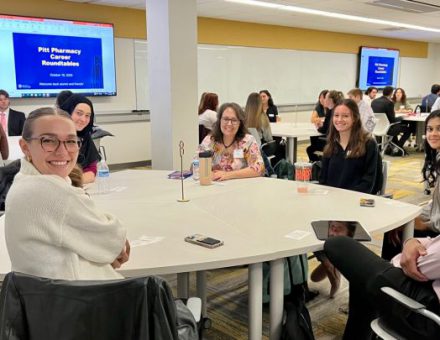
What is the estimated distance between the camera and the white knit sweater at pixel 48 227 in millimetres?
1197

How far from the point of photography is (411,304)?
1.42 metres

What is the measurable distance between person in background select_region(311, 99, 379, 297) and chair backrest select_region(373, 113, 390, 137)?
513 cm

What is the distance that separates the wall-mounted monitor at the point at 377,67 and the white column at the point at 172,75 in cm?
785

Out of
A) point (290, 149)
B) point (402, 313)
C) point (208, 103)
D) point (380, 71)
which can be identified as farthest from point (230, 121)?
point (380, 71)

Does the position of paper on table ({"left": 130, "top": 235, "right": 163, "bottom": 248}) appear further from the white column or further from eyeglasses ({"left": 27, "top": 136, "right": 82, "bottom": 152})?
the white column

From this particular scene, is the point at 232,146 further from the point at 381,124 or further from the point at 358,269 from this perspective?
the point at 381,124

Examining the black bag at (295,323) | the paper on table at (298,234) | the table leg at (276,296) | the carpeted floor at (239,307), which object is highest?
the paper on table at (298,234)

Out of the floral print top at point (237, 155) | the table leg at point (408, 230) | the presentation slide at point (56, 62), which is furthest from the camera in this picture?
the presentation slide at point (56, 62)

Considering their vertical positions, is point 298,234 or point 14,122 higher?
point 14,122

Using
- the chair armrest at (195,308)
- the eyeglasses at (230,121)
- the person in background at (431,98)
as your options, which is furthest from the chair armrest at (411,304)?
the person in background at (431,98)

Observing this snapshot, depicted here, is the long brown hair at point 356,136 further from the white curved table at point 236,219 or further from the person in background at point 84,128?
the person in background at point 84,128

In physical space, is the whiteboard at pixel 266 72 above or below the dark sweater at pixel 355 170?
above

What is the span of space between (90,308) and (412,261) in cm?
112

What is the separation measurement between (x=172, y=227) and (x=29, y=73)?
16.6 ft
